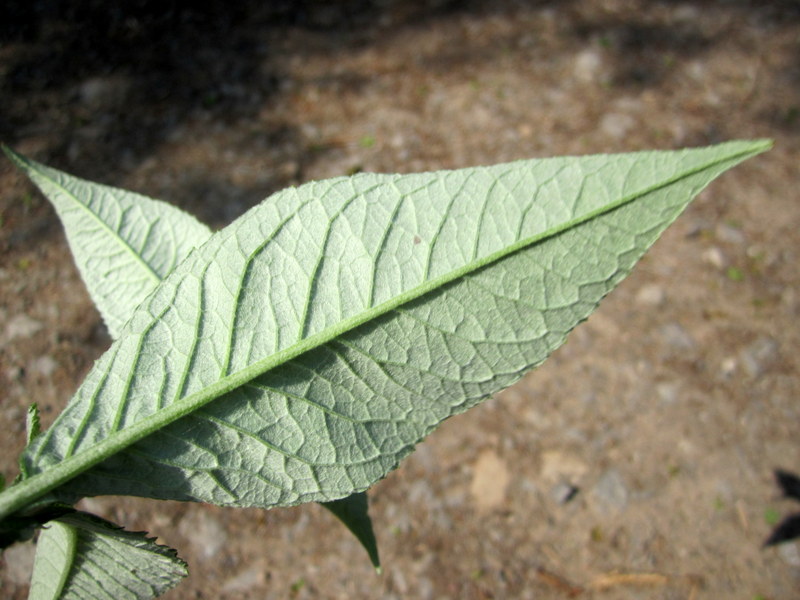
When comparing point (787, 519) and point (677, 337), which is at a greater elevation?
point (677, 337)

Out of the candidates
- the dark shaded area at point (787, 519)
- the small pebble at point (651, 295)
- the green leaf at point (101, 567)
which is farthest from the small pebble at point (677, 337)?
the green leaf at point (101, 567)

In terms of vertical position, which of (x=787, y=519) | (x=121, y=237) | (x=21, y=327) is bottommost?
(x=787, y=519)

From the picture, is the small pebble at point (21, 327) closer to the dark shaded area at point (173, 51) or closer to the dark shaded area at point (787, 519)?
the dark shaded area at point (173, 51)

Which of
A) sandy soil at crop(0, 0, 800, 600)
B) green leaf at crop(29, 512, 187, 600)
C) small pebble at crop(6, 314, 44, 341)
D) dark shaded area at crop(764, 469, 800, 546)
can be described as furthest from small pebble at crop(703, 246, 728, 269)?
small pebble at crop(6, 314, 44, 341)

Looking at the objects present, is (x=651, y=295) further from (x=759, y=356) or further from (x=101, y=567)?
(x=101, y=567)

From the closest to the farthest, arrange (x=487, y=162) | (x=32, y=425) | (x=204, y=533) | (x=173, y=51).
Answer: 1. (x=32, y=425)
2. (x=204, y=533)
3. (x=487, y=162)
4. (x=173, y=51)

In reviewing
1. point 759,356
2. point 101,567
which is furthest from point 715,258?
point 101,567

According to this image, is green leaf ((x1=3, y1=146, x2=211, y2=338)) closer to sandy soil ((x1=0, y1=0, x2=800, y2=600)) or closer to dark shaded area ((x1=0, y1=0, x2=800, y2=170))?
sandy soil ((x1=0, y1=0, x2=800, y2=600))
